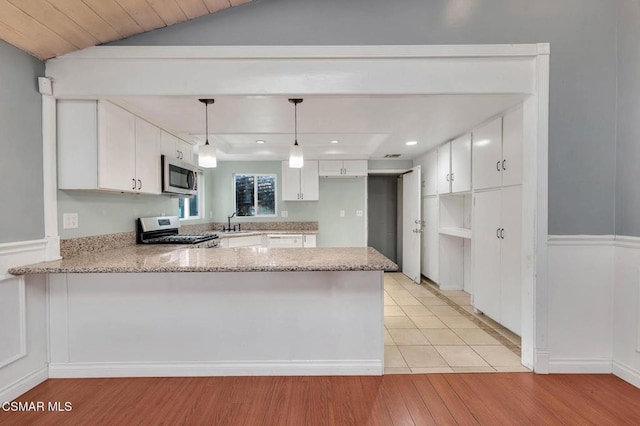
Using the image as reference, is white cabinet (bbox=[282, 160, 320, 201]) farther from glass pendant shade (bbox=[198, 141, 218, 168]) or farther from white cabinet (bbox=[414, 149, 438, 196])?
glass pendant shade (bbox=[198, 141, 218, 168])

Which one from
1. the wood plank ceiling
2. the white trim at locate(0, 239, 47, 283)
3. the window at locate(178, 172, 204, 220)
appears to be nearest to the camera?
the wood plank ceiling

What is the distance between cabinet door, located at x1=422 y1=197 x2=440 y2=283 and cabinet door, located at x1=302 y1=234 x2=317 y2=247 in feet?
5.90

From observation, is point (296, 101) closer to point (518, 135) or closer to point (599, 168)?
point (518, 135)

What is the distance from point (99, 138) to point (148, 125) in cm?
69

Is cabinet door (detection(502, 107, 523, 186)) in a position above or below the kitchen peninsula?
above

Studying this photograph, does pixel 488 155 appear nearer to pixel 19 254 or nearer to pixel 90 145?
pixel 90 145

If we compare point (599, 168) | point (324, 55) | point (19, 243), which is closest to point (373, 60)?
point (324, 55)

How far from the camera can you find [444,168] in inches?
162

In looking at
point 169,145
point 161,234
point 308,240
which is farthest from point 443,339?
point 169,145

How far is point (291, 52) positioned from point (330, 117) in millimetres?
826

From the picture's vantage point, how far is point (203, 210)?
5.05 meters

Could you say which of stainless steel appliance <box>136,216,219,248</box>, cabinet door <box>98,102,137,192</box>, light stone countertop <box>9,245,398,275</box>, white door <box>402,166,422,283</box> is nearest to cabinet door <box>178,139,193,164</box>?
stainless steel appliance <box>136,216,219,248</box>

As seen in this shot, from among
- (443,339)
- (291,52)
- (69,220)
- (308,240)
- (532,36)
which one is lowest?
(443,339)

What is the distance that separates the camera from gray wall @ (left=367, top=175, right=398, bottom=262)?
6070 millimetres
